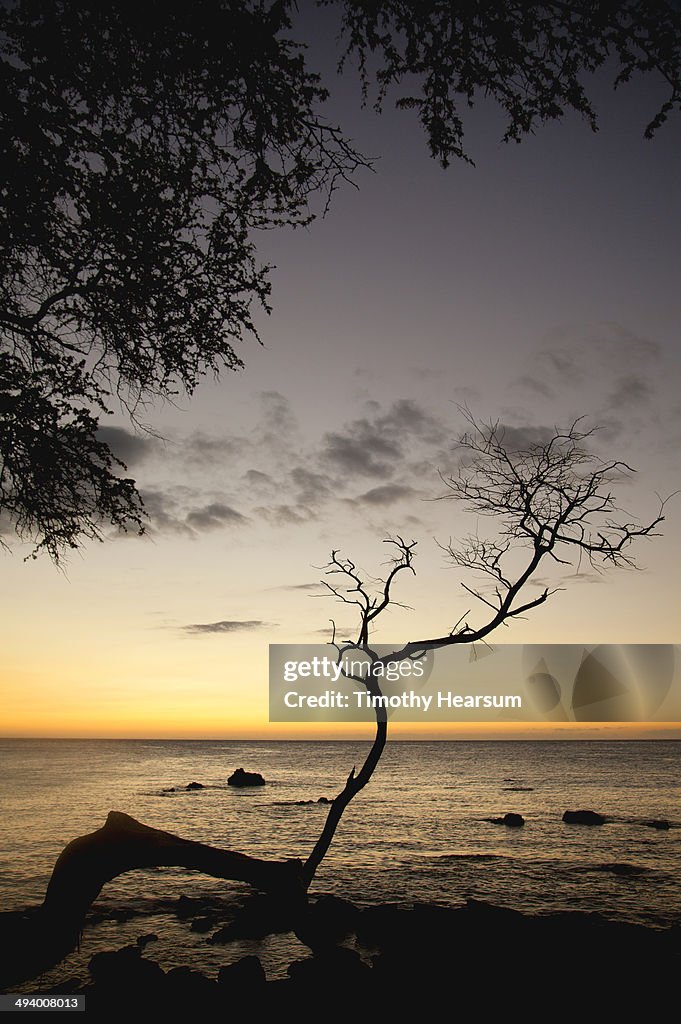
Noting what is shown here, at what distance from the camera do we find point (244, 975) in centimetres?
1091

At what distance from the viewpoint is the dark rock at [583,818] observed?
144ft

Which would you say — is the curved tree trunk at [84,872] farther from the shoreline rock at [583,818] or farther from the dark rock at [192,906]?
the shoreline rock at [583,818]

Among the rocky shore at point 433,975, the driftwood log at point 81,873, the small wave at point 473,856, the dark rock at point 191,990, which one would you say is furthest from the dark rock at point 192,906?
the driftwood log at point 81,873

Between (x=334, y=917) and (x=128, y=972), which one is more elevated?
(x=128, y=972)

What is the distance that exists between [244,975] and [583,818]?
39985 millimetres

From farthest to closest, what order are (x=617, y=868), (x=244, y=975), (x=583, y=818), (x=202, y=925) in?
(x=583, y=818) → (x=617, y=868) → (x=202, y=925) → (x=244, y=975)

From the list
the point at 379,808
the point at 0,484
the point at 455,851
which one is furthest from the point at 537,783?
the point at 0,484

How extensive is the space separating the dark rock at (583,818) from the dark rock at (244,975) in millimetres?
38679

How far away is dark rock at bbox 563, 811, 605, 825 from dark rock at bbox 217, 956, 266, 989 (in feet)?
127

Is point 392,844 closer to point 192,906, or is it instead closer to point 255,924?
point 192,906

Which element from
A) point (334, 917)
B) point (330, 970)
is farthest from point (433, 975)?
Answer: point (334, 917)

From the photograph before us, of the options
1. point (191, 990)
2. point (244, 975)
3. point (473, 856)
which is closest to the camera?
point (191, 990)

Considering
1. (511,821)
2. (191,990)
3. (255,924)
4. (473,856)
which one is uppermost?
(191,990)

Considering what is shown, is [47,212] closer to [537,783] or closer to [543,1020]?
[543,1020]
